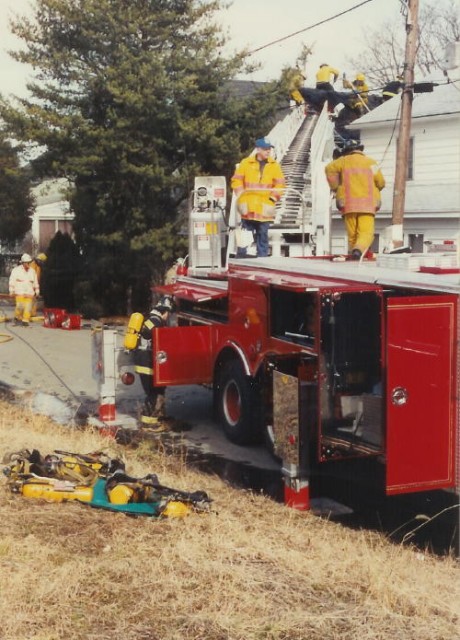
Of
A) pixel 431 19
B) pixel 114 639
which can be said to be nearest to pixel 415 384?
pixel 114 639

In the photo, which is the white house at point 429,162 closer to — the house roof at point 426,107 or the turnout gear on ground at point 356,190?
the house roof at point 426,107

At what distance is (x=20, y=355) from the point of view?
51.0 ft

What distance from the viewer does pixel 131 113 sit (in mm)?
20375

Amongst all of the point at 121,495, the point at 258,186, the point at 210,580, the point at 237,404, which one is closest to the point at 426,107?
the point at 258,186

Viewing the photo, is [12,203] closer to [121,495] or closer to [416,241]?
[416,241]

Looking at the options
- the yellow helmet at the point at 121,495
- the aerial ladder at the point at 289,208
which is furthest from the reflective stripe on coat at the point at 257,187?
the yellow helmet at the point at 121,495

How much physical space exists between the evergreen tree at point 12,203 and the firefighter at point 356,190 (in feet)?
64.6

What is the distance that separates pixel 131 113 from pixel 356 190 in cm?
1176

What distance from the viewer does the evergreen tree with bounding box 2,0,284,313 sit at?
2003cm

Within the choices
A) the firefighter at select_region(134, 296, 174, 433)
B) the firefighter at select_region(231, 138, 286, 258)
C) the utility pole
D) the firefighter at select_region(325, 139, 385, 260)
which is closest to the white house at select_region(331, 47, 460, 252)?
the utility pole

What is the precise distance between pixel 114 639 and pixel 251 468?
456 cm

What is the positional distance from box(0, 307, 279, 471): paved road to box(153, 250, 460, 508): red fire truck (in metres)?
0.36

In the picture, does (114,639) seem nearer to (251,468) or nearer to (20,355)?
(251,468)

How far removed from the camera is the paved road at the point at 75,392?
9438 millimetres
